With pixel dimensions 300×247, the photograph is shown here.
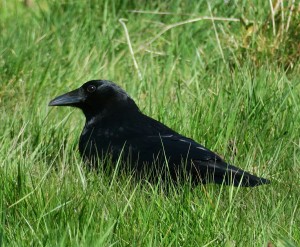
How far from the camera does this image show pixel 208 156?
4.18 meters

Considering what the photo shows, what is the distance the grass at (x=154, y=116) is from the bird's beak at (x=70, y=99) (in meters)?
0.07

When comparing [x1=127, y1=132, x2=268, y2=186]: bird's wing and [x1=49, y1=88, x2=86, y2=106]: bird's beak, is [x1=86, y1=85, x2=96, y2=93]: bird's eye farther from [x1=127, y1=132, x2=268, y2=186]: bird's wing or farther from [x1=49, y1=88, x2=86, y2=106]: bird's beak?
[x1=127, y1=132, x2=268, y2=186]: bird's wing

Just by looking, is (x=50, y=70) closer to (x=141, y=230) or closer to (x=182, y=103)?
(x=182, y=103)

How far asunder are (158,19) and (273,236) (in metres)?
3.86

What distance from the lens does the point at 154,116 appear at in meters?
5.15

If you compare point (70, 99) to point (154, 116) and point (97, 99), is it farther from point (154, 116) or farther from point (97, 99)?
point (154, 116)

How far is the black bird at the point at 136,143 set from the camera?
4121mm

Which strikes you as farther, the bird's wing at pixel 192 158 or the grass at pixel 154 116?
the bird's wing at pixel 192 158

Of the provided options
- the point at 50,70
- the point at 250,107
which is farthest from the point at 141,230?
the point at 50,70

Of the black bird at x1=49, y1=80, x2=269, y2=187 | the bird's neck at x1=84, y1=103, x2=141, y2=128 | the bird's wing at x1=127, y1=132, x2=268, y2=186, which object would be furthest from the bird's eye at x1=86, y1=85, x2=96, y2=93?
the bird's wing at x1=127, y1=132, x2=268, y2=186

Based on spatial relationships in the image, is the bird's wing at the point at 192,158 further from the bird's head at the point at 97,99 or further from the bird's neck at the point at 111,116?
the bird's head at the point at 97,99

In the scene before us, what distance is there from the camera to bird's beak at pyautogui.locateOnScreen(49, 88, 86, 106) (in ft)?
16.6

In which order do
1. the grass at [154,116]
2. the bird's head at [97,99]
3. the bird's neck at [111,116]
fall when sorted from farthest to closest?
1. the bird's head at [97,99]
2. the bird's neck at [111,116]
3. the grass at [154,116]

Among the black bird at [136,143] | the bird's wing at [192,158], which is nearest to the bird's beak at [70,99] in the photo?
the black bird at [136,143]
